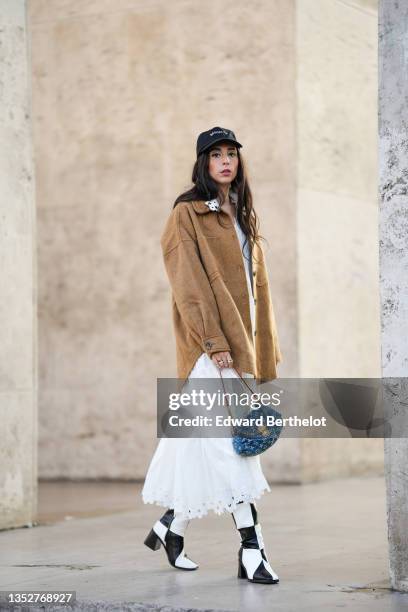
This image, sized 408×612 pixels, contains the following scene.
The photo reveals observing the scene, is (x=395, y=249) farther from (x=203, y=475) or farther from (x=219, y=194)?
(x=203, y=475)

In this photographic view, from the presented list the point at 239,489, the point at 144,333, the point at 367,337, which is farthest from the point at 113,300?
the point at 239,489

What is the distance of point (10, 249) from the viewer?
25.9 ft

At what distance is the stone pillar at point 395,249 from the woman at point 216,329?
0.69 m

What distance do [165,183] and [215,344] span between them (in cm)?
589

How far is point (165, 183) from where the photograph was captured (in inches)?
448

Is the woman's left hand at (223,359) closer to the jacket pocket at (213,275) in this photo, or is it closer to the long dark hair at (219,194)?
the jacket pocket at (213,275)

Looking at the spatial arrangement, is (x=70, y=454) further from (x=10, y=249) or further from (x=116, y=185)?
(x=10, y=249)

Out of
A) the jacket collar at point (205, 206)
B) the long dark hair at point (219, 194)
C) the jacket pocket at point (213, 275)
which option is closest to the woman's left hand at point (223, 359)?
the jacket pocket at point (213, 275)

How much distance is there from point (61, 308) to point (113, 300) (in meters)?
0.58

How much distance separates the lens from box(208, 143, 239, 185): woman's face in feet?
19.7

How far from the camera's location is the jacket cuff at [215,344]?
18.6 ft

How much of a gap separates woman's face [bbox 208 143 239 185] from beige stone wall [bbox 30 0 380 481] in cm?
469

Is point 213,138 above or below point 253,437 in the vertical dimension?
above

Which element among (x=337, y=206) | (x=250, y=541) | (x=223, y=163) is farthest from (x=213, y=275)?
(x=337, y=206)
